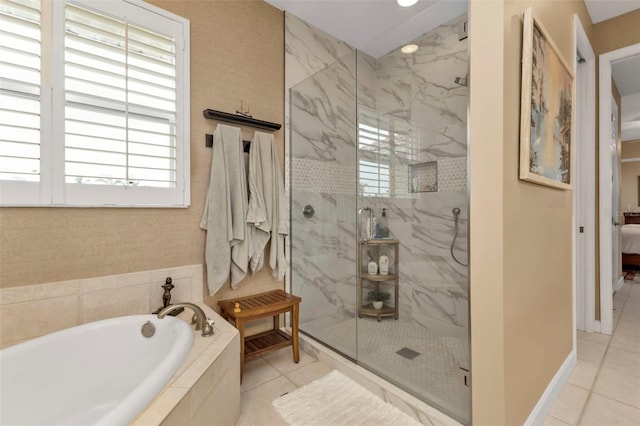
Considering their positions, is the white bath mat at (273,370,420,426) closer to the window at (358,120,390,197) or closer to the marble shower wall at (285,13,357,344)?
the marble shower wall at (285,13,357,344)

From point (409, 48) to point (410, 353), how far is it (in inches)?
93.5

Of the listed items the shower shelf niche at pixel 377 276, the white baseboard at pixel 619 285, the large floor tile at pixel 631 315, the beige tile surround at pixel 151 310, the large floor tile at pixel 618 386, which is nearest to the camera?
the beige tile surround at pixel 151 310

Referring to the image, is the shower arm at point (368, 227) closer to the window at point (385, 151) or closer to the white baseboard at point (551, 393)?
the window at point (385, 151)

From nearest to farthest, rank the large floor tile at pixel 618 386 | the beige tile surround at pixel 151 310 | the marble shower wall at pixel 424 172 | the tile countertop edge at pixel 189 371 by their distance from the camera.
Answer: the tile countertop edge at pixel 189 371 → the beige tile surround at pixel 151 310 → the large floor tile at pixel 618 386 → the marble shower wall at pixel 424 172

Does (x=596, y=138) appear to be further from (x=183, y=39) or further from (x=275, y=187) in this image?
(x=183, y=39)

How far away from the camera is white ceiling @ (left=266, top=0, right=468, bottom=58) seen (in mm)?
2393

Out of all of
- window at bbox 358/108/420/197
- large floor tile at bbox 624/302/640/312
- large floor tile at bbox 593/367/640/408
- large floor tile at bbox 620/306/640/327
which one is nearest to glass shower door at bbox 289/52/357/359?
window at bbox 358/108/420/197

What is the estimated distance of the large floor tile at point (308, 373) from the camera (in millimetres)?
1932

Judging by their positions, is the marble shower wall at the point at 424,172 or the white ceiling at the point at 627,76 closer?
the marble shower wall at the point at 424,172

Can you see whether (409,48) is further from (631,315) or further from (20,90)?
(631,315)

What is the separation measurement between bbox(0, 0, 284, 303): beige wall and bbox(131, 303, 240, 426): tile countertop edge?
50 centimetres

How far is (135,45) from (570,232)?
3024 mm

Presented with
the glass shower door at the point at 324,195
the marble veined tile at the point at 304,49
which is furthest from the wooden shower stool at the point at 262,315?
the marble veined tile at the point at 304,49

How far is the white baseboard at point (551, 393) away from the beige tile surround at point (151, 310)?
1426 millimetres
